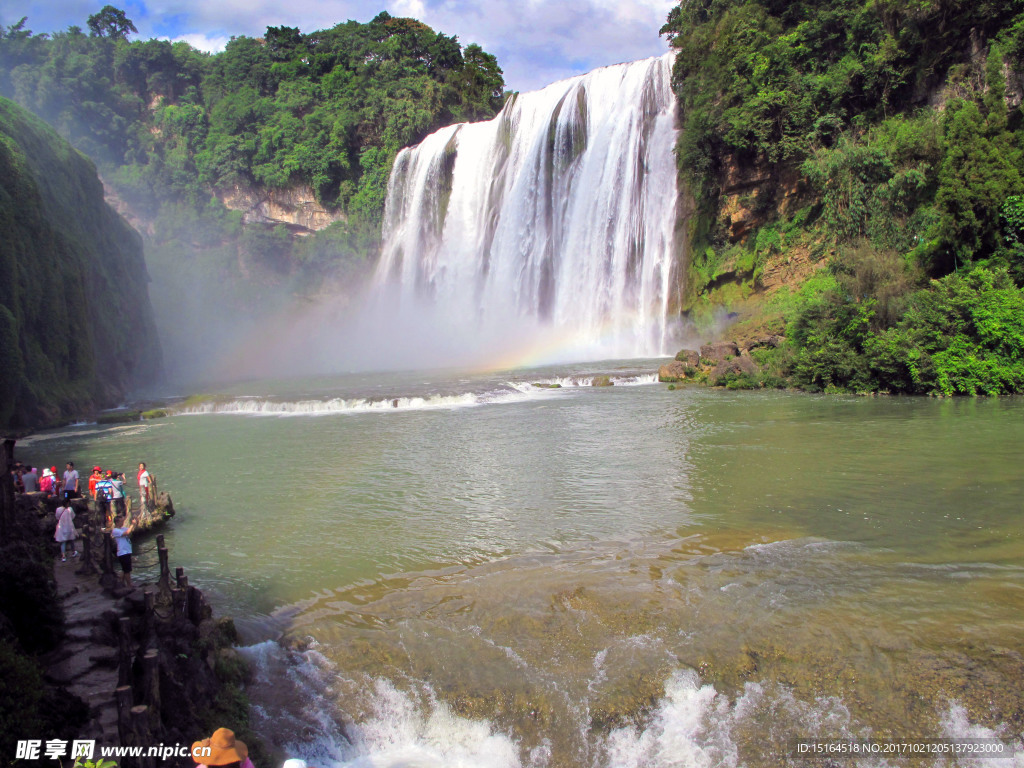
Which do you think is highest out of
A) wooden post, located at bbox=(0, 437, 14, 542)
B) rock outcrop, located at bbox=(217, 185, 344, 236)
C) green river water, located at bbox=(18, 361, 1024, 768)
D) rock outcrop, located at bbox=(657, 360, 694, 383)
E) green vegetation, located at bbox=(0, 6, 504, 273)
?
green vegetation, located at bbox=(0, 6, 504, 273)

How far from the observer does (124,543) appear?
891 cm

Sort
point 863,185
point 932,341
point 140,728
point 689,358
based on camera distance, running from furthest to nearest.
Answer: point 689,358
point 863,185
point 932,341
point 140,728

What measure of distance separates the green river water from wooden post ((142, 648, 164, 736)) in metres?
1.12

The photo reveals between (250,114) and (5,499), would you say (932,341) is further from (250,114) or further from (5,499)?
(250,114)

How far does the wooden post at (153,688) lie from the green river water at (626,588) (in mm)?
Answer: 1120

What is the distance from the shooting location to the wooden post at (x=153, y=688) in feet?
14.8

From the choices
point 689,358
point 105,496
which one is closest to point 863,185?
point 689,358

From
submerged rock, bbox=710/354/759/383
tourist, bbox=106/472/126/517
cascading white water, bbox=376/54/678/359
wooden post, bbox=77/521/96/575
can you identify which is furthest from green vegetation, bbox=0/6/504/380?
wooden post, bbox=77/521/96/575

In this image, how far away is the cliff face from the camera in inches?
A: 821

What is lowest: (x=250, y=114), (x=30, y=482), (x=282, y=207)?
(x=30, y=482)

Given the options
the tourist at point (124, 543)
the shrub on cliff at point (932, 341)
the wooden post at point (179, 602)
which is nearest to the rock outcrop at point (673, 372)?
the shrub on cliff at point (932, 341)

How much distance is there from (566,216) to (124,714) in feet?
107

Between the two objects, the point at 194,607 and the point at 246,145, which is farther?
the point at 246,145

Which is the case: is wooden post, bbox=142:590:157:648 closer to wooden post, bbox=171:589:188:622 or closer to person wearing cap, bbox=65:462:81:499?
wooden post, bbox=171:589:188:622
